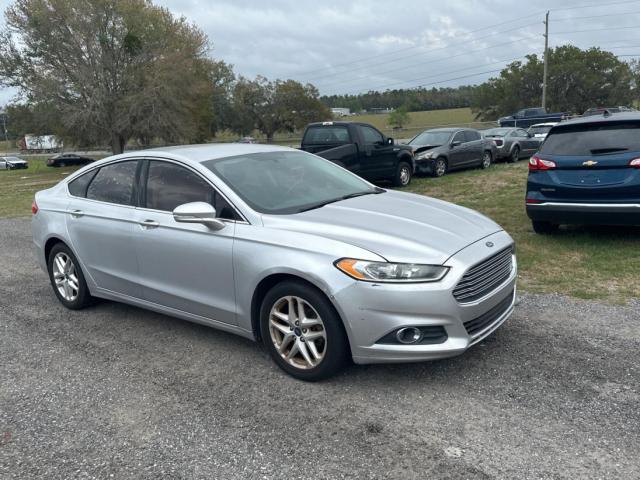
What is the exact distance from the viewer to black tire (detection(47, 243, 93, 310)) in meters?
5.59

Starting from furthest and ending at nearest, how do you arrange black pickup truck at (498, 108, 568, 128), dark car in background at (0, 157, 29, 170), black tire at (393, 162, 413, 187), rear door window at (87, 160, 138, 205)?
1. dark car in background at (0, 157, 29, 170)
2. black pickup truck at (498, 108, 568, 128)
3. black tire at (393, 162, 413, 187)
4. rear door window at (87, 160, 138, 205)

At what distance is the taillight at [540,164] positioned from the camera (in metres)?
7.18

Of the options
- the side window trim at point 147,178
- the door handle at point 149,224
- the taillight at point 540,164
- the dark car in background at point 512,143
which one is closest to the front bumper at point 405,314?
the side window trim at point 147,178

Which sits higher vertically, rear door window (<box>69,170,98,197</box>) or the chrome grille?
rear door window (<box>69,170,98,197</box>)

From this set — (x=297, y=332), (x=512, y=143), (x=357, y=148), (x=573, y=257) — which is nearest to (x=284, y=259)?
(x=297, y=332)

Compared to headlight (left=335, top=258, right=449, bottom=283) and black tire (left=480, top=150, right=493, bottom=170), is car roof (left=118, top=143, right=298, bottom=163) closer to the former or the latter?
headlight (left=335, top=258, right=449, bottom=283)

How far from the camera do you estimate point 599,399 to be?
3.54m

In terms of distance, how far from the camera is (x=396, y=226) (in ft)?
13.1

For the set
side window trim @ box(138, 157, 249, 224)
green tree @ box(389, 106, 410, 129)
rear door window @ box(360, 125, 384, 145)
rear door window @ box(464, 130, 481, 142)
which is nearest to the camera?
side window trim @ box(138, 157, 249, 224)

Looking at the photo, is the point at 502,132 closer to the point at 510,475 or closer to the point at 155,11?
the point at 510,475

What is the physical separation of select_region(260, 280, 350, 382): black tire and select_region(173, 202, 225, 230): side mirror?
687mm

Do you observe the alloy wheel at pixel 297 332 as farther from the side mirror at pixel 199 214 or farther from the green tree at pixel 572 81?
the green tree at pixel 572 81

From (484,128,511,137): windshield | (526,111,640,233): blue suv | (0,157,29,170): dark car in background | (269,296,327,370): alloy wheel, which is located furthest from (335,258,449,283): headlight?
(0,157,29,170): dark car in background

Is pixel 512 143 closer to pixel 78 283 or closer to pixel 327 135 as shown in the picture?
pixel 327 135
